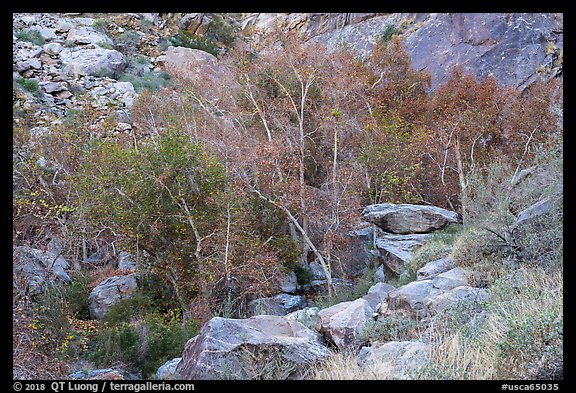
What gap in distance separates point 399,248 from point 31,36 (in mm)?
27674

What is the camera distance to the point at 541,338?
4121 mm

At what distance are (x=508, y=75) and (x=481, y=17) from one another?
13.7ft

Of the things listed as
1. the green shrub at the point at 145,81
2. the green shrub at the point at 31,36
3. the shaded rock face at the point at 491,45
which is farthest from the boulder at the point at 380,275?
the green shrub at the point at 31,36

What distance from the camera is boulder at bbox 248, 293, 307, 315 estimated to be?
1260 cm

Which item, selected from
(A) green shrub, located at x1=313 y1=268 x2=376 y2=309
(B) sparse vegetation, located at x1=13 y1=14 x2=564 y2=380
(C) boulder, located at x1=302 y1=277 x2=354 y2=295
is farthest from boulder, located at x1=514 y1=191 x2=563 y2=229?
(C) boulder, located at x1=302 y1=277 x2=354 y2=295

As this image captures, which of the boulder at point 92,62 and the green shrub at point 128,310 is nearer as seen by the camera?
the green shrub at point 128,310

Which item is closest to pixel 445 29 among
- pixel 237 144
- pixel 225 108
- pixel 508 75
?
pixel 508 75

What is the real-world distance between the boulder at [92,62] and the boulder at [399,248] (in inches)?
892

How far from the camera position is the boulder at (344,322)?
625 centimetres

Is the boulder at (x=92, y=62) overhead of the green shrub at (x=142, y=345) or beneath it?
overhead

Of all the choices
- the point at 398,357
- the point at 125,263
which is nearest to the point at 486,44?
the point at 125,263

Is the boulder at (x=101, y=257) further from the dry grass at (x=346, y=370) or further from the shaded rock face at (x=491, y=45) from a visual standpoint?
the shaded rock face at (x=491, y=45)

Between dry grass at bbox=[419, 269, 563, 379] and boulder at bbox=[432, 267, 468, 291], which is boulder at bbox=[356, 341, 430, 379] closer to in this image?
dry grass at bbox=[419, 269, 563, 379]
